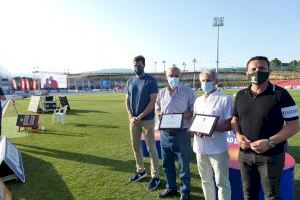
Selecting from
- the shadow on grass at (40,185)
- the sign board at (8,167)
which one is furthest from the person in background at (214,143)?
the sign board at (8,167)

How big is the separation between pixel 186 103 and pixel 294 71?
13523 cm

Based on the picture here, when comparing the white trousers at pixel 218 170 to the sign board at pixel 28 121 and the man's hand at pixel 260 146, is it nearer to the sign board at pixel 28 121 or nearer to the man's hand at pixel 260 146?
the man's hand at pixel 260 146

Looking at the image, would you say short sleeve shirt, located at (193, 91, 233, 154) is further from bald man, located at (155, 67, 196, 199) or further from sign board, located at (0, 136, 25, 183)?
sign board, located at (0, 136, 25, 183)

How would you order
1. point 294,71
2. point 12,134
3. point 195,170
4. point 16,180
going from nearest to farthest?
point 16,180 → point 195,170 → point 12,134 → point 294,71

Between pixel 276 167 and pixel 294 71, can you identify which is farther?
pixel 294 71

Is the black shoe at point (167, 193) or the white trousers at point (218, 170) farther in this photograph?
the black shoe at point (167, 193)

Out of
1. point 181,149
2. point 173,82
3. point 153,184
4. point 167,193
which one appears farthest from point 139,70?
point 167,193

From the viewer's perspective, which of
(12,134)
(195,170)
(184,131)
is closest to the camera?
(184,131)

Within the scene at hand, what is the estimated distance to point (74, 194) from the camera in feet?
18.8

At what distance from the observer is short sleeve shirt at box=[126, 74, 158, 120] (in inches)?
234

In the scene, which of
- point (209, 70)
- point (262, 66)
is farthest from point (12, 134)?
point (262, 66)

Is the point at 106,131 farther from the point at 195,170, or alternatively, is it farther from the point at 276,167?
the point at 276,167

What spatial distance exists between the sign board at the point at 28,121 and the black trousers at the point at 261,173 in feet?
36.3

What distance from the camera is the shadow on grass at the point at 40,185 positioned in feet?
18.7
